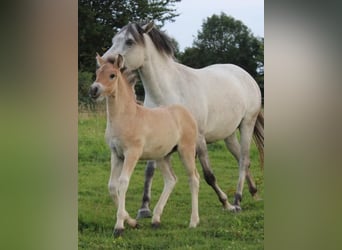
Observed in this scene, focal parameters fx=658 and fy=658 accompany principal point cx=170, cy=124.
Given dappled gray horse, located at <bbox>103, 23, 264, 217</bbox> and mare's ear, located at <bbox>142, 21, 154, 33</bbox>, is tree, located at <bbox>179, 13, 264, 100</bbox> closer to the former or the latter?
dappled gray horse, located at <bbox>103, 23, 264, 217</bbox>

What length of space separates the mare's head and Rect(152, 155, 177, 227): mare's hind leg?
1.41 ft

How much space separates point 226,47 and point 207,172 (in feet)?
1.81

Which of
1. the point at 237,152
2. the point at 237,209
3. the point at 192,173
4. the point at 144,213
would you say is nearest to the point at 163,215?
the point at 144,213

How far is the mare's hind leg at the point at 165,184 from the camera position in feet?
9.26

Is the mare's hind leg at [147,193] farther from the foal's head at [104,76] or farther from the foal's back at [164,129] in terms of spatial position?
the foal's head at [104,76]

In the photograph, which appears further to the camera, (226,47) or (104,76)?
(226,47)

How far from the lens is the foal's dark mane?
2803 millimetres

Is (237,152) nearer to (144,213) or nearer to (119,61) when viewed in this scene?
(144,213)

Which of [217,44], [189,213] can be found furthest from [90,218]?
[217,44]

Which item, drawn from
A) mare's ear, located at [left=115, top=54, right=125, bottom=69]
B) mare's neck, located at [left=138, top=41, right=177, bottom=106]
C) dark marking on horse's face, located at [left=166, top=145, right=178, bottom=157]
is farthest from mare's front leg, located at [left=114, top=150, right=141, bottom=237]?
mare's ear, located at [left=115, top=54, right=125, bottom=69]

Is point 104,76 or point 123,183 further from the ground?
point 104,76

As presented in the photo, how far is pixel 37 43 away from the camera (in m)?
2.79

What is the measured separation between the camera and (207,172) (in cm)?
285

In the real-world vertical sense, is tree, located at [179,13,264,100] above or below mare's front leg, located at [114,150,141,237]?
above
